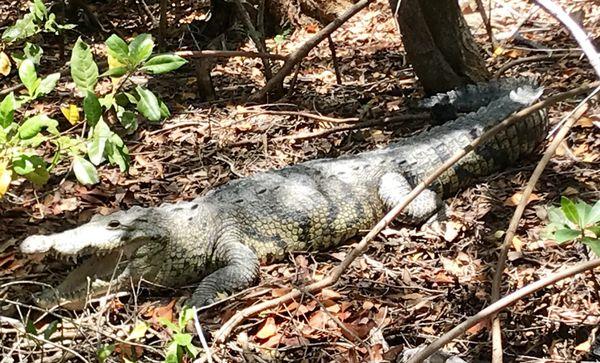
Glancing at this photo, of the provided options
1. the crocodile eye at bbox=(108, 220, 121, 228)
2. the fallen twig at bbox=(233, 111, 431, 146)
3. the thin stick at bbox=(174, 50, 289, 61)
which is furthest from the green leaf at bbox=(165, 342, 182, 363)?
the fallen twig at bbox=(233, 111, 431, 146)

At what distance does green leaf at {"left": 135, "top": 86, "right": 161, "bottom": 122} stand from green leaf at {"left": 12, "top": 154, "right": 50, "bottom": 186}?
433 mm

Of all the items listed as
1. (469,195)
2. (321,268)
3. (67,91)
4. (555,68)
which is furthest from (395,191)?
(67,91)

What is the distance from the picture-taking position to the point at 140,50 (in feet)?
8.63

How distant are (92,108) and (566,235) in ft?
5.65

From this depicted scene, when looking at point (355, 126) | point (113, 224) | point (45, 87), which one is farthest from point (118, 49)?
point (355, 126)

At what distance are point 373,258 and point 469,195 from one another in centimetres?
83

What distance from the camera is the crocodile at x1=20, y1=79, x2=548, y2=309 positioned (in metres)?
3.49

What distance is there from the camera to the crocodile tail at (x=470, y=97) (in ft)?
15.8

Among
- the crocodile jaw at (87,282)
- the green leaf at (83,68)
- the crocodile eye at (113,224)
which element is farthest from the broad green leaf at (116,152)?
the crocodile eye at (113,224)

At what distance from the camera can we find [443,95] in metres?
4.93

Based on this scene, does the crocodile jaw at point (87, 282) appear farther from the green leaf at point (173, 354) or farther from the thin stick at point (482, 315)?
the thin stick at point (482, 315)

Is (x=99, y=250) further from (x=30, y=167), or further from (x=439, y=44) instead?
(x=439, y=44)

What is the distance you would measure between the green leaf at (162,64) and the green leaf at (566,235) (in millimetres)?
1449

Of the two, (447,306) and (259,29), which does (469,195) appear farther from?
(259,29)
